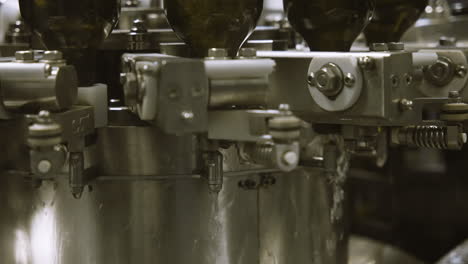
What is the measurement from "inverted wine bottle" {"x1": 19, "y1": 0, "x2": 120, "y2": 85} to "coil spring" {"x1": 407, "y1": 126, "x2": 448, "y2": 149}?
0.42m

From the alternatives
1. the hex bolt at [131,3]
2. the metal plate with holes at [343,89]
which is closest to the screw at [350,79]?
the metal plate with holes at [343,89]

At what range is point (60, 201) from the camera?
85cm

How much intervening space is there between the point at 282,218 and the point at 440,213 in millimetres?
1652

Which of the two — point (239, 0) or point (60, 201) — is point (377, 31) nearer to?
point (239, 0)

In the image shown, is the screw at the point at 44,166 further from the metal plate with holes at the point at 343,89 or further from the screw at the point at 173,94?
the metal plate with holes at the point at 343,89

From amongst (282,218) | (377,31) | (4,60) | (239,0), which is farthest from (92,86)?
(377,31)

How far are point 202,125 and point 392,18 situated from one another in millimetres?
427

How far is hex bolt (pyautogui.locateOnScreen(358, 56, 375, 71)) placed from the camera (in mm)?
732

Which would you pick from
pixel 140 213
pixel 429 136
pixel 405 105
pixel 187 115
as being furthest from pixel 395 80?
pixel 140 213

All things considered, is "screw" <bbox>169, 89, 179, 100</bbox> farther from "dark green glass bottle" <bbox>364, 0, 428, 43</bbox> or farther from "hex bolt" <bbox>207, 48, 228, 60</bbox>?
"dark green glass bottle" <bbox>364, 0, 428, 43</bbox>

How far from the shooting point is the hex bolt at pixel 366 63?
73 cm

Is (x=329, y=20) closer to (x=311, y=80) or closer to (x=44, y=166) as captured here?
(x=311, y=80)

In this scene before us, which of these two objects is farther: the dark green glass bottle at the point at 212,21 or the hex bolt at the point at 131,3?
the hex bolt at the point at 131,3

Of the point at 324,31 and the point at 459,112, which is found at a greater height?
the point at 324,31
